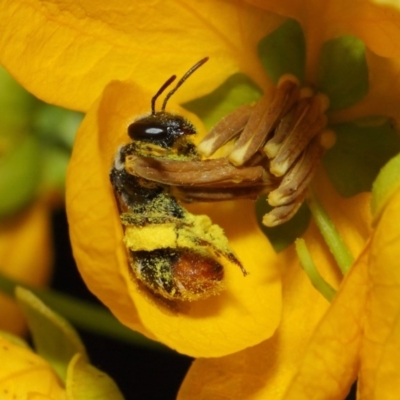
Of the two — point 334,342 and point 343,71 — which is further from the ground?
point 343,71

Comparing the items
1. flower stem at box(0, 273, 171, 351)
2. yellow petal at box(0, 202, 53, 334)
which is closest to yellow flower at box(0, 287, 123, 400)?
flower stem at box(0, 273, 171, 351)

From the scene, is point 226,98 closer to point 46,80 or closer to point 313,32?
point 313,32

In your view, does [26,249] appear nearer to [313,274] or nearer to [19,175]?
[19,175]

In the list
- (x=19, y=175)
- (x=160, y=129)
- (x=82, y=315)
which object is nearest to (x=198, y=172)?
(x=160, y=129)

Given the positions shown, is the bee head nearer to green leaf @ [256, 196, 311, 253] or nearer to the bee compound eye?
the bee compound eye

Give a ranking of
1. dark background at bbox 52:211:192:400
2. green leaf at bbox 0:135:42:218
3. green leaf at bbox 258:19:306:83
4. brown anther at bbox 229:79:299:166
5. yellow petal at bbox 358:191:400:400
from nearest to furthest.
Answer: yellow petal at bbox 358:191:400:400 → brown anther at bbox 229:79:299:166 → green leaf at bbox 258:19:306:83 → green leaf at bbox 0:135:42:218 → dark background at bbox 52:211:192:400

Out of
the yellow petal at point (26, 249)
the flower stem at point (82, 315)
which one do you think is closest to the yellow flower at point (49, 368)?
the flower stem at point (82, 315)
